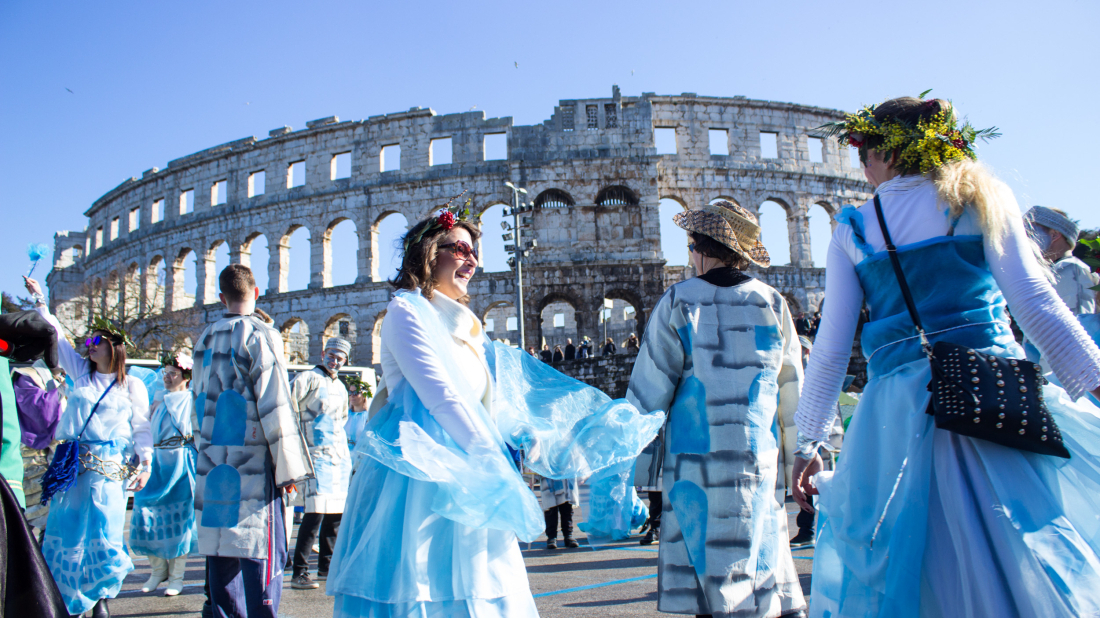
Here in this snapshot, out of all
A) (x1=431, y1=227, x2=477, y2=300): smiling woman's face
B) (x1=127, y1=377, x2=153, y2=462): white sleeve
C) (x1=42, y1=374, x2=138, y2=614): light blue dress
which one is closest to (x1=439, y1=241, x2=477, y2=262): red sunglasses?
(x1=431, y1=227, x2=477, y2=300): smiling woman's face

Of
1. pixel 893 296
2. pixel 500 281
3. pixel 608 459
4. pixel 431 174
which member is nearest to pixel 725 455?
pixel 608 459

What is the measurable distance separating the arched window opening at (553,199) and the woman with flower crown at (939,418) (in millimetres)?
25446

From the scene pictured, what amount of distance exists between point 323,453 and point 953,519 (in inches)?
Result: 229

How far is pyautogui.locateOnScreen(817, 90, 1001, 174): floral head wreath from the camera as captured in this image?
2383 millimetres

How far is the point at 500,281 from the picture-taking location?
90.0ft

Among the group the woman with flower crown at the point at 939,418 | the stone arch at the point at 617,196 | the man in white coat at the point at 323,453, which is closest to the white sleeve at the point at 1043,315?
the woman with flower crown at the point at 939,418

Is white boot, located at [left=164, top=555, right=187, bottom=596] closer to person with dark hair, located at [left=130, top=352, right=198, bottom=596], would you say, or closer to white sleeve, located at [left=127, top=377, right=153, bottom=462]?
person with dark hair, located at [left=130, top=352, right=198, bottom=596]

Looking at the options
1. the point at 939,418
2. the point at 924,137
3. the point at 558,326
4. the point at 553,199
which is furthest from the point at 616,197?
the point at 939,418

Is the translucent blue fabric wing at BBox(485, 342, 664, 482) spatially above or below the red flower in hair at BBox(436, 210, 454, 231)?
below

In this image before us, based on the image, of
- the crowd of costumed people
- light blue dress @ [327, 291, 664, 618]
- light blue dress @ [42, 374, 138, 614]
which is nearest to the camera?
the crowd of costumed people

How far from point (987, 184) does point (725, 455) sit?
1.39 meters

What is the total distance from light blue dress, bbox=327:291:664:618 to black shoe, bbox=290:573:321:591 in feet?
A: 12.0

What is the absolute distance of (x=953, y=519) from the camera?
6.35 feet

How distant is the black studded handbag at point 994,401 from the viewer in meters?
1.90
